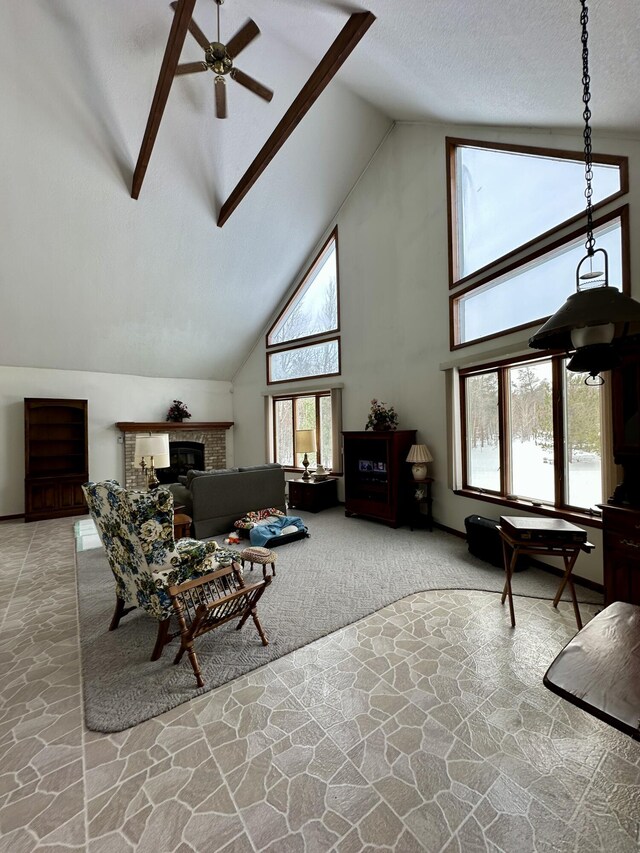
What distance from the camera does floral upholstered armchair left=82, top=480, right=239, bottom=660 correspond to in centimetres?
225

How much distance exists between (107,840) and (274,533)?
324 cm

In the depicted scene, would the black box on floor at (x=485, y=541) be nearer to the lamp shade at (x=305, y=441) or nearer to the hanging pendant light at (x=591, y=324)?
the hanging pendant light at (x=591, y=324)

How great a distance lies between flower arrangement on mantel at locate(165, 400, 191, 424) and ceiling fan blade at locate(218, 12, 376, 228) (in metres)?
3.80

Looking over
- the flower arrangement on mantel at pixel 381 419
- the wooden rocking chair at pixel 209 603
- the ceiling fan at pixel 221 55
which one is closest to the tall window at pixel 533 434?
the flower arrangement on mantel at pixel 381 419

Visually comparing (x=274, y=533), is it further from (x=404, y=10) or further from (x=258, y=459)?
(x=404, y=10)

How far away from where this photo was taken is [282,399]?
26.2 ft

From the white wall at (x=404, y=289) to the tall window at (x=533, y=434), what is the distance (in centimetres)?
33

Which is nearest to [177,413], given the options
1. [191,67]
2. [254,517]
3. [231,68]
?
[254,517]

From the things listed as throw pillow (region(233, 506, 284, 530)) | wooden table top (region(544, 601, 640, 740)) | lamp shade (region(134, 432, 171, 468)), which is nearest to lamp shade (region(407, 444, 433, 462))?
throw pillow (region(233, 506, 284, 530))

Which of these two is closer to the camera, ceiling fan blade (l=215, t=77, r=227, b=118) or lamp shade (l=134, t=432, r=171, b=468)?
ceiling fan blade (l=215, t=77, r=227, b=118)

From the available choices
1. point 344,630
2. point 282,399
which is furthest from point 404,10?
point 282,399

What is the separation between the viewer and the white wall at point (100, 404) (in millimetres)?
6234

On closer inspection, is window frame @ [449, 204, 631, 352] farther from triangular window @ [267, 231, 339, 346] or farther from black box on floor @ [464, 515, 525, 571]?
triangular window @ [267, 231, 339, 346]

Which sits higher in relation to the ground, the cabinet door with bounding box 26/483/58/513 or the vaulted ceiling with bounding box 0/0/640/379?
the vaulted ceiling with bounding box 0/0/640/379
